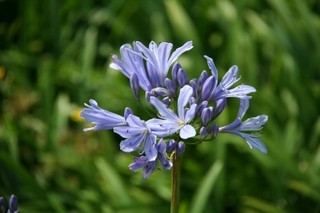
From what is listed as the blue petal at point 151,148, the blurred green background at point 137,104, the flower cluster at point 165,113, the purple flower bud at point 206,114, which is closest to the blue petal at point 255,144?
the flower cluster at point 165,113

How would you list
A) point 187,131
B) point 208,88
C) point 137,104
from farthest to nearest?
point 137,104, point 208,88, point 187,131

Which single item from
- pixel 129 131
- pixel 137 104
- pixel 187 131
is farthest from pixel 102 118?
pixel 137 104

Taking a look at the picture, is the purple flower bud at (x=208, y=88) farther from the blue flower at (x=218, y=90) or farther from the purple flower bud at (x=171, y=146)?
the purple flower bud at (x=171, y=146)

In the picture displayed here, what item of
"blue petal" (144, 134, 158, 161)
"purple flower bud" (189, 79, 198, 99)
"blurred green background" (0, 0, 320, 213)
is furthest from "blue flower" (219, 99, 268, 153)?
"blurred green background" (0, 0, 320, 213)

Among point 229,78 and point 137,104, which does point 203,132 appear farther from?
point 137,104

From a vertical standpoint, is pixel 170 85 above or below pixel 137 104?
above

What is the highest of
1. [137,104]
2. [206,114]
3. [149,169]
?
[206,114]

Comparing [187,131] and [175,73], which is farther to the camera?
[175,73]
